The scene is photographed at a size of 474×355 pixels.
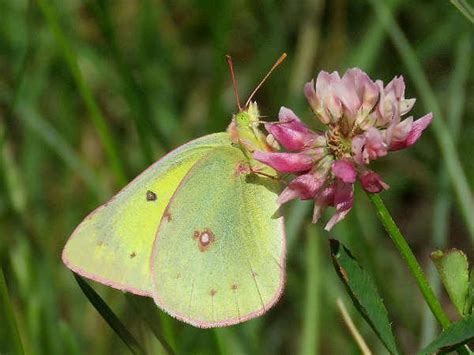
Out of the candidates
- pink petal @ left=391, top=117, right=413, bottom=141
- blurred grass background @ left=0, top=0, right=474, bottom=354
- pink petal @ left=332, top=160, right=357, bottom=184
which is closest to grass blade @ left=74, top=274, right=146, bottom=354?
pink petal @ left=332, top=160, right=357, bottom=184

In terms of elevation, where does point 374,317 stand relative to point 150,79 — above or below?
below

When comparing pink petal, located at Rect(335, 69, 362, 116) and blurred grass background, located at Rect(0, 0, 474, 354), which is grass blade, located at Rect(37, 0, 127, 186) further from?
pink petal, located at Rect(335, 69, 362, 116)

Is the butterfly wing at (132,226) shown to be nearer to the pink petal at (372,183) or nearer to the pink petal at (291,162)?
the pink petal at (291,162)

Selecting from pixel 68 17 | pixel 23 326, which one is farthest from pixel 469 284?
pixel 68 17

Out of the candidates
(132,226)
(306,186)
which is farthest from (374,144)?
(132,226)

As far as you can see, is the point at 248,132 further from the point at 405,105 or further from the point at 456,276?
the point at 456,276

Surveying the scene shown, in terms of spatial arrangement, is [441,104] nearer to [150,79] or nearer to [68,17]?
[150,79]

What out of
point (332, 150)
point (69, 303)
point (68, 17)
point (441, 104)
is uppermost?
point (68, 17)

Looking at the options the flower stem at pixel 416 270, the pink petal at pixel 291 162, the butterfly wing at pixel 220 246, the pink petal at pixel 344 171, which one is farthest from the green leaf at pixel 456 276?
the butterfly wing at pixel 220 246
